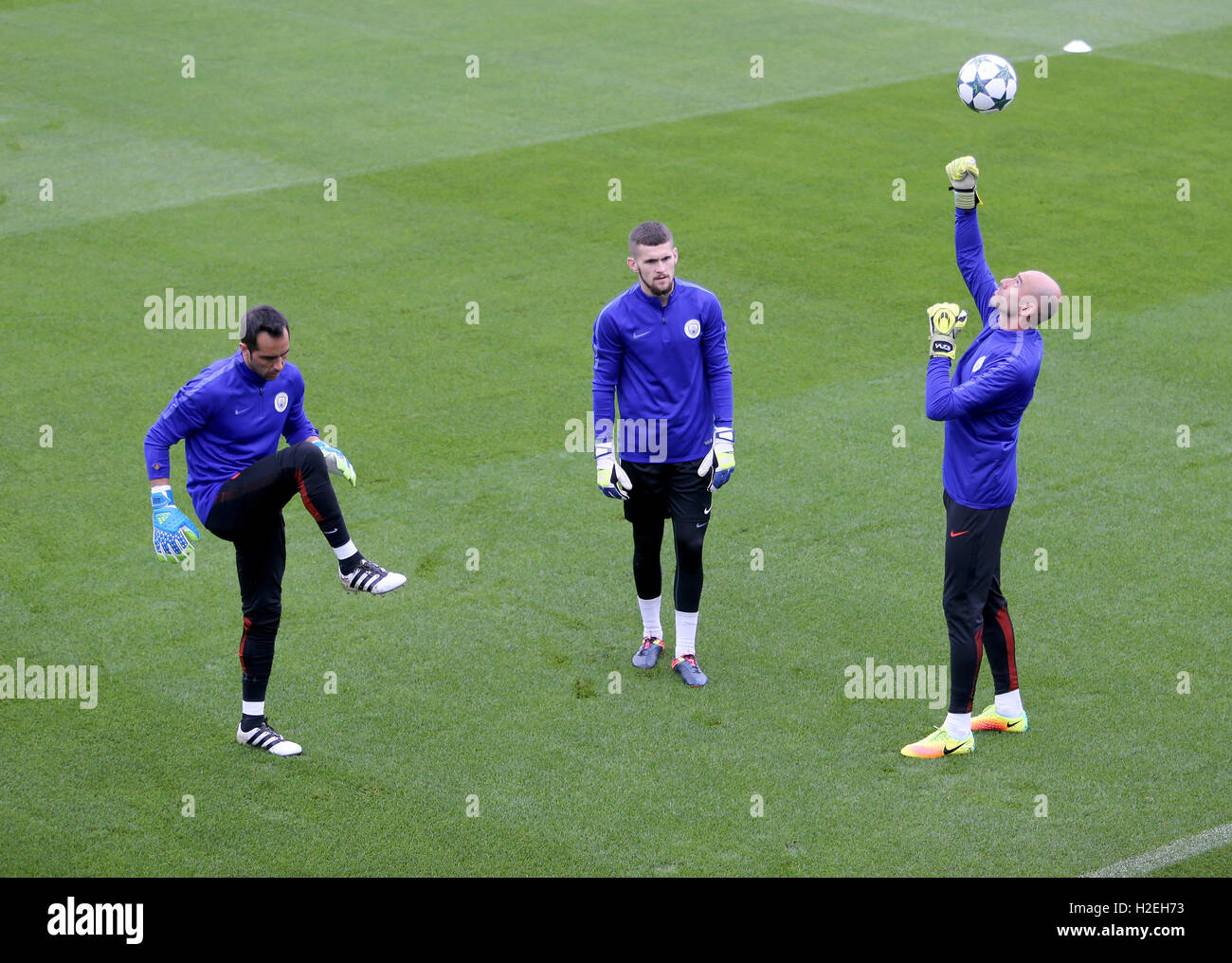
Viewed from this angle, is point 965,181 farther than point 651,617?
No

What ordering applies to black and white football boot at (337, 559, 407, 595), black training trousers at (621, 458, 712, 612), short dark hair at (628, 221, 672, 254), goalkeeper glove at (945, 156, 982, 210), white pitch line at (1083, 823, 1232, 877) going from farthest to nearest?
black training trousers at (621, 458, 712, 612) → short dark hair at (628, 221, 672, 254) → goalkeeper glove at (945, 156, 982, 210) → black and white football boot at (337, 559, 407, 595) → white pitch line at (1083, 823, 1232, 877)

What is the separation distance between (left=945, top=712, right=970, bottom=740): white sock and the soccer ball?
5148mm

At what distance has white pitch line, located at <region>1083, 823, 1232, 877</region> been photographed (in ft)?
22.6

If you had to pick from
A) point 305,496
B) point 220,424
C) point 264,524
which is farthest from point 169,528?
point 305,496

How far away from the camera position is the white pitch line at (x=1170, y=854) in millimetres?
6891

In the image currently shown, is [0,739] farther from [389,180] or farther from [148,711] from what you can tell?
[389,180]

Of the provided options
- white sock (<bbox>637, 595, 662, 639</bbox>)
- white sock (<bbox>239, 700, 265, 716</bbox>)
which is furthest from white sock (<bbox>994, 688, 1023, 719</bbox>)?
white sock (<bbox>239, 700, 265, 716</bbox>)

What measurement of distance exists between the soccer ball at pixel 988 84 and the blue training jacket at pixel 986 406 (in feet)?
12.8

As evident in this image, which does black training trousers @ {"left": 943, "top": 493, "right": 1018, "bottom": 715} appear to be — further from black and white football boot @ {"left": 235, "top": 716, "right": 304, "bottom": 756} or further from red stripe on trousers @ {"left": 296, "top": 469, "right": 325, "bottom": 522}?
black and white football boot @ {"left": 235, "top": 716, "right": 304, "bottom": 756}

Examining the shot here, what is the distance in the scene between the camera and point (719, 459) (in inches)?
330

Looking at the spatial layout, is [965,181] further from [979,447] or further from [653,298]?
[653,298]

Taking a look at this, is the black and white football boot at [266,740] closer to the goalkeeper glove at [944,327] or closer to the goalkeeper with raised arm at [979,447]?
the goalkeeper with raised arm at [979,447]

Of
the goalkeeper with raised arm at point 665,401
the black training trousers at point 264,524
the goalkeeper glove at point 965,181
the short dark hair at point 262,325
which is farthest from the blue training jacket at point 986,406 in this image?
the short dark hair at point 262,325

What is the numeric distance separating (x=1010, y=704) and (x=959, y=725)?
15.0 inches
